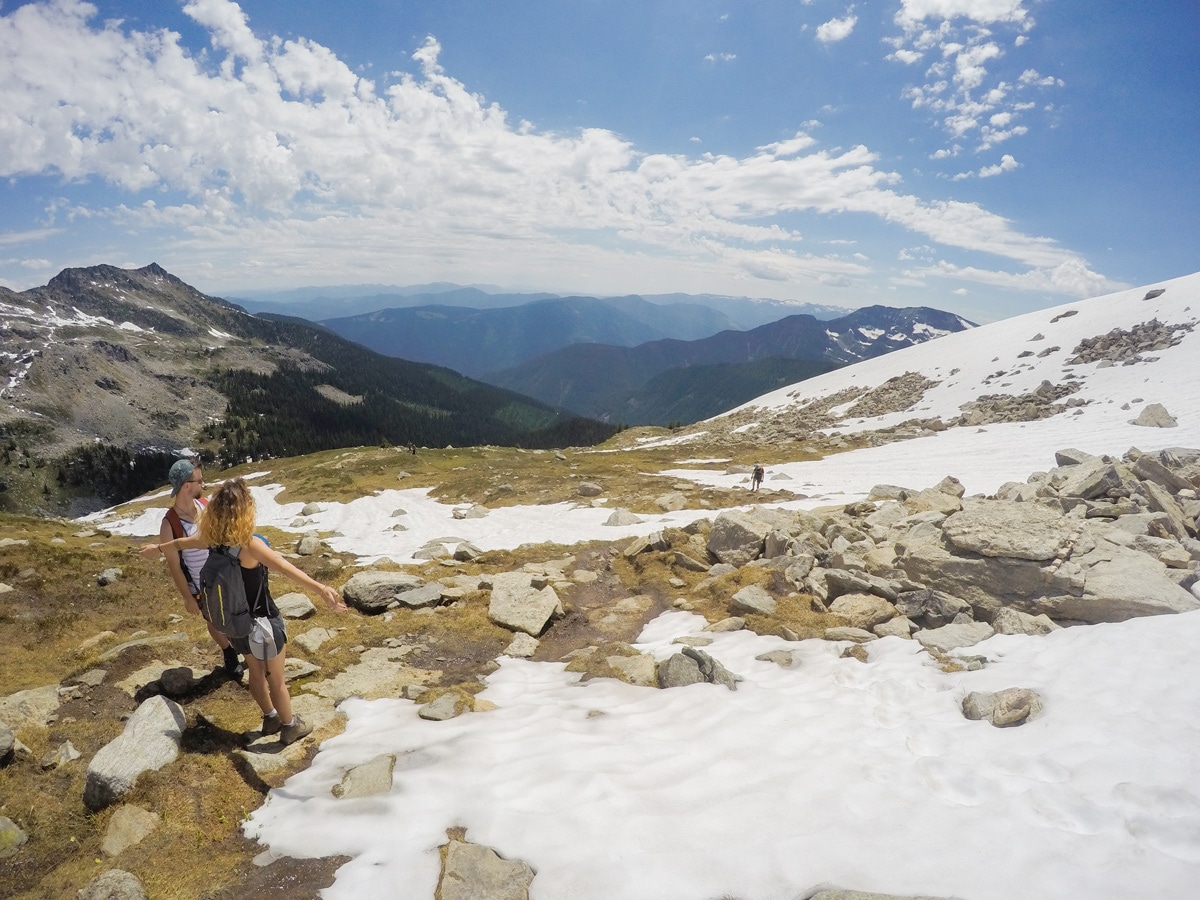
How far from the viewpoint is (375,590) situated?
13.5 meters

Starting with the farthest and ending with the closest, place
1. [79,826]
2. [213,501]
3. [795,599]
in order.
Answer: [795,599] → [213,501] → [79,826]

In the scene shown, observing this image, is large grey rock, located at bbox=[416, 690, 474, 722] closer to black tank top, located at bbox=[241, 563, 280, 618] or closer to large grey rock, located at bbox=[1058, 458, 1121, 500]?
black tank top, located at bbox=[241, 563, 280, 618]

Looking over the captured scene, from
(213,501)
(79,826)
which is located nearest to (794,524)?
(213,501)

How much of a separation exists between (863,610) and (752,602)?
90.3 inches

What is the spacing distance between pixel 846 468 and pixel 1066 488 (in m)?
24.8

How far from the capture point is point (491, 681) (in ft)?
32.2

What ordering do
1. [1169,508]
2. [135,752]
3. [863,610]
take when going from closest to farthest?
[135,752], [863,610], [1169,508]

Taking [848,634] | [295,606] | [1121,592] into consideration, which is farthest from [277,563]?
[1121,592]

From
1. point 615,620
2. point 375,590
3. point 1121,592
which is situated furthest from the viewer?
point 375,590

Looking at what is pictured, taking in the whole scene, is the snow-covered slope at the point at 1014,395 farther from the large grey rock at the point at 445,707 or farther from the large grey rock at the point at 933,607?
the large grey rock at the point at 445,707

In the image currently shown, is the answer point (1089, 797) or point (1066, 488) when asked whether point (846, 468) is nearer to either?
point (1066, 488)

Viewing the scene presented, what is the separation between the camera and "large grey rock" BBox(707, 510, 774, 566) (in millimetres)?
15844

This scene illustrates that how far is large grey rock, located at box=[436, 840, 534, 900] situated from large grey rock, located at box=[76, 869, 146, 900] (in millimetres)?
2671

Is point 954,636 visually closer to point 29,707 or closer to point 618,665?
point 618,665
